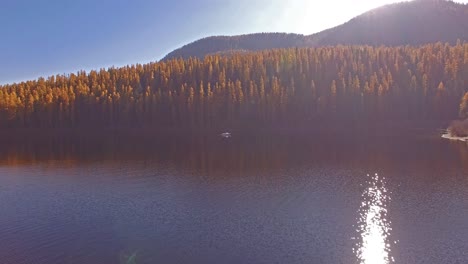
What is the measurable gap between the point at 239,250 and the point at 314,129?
153m

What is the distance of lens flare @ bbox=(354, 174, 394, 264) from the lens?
41406 millimetres

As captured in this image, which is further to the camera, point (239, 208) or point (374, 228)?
point (239, 208)

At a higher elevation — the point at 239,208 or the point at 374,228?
the point at 239,208

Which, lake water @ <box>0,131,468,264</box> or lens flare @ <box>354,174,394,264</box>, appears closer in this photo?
lens flare @ <box>354,174,394,264</box>

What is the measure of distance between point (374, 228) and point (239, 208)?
1880cm

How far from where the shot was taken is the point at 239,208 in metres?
59.2

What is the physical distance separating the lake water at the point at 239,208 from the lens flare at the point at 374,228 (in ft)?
0.48

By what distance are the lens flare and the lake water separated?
0.15 metres

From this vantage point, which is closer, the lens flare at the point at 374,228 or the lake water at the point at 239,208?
the lens flare at the point at 374,228

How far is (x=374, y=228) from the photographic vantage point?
49812 millimetres

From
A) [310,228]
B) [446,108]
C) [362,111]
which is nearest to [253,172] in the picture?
[310,228]

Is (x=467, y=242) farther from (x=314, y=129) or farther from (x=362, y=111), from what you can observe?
(x=362, y=111)

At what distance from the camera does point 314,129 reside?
627ft

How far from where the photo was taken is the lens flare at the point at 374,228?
1630 inches
